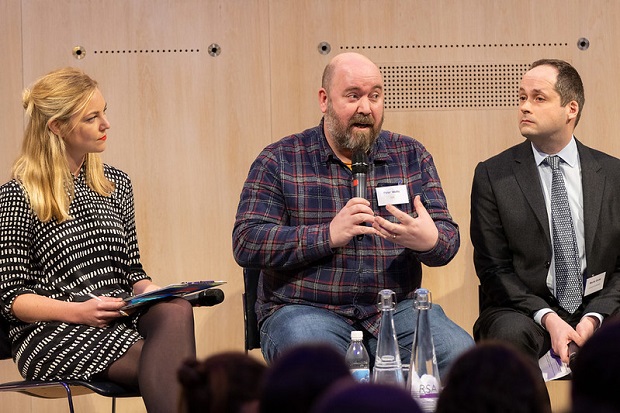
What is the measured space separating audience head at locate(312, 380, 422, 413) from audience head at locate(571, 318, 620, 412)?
0.14 m

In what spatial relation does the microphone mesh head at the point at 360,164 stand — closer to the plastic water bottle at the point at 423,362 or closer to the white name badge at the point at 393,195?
the white name badge at the point at 393,195

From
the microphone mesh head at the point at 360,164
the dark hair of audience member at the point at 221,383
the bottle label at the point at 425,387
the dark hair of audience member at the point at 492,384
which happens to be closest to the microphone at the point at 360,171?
the microphone mesh head at the point at 360,164

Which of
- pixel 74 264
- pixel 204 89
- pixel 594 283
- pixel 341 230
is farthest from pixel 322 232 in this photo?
pixel 204 89

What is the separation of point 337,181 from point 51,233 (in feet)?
3.63

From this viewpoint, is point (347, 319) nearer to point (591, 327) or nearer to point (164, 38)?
point (591, 327)

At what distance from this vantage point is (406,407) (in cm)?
72

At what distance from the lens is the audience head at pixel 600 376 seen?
734 millimetres

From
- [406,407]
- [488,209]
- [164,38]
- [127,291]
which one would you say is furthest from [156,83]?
[406,407]

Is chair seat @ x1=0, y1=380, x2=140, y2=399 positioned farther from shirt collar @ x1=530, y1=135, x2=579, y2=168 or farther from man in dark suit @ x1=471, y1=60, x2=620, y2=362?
shirt collar @ x1=530, y1=135, x2=579, y2=168

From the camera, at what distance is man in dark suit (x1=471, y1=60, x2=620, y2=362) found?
357 centimetres

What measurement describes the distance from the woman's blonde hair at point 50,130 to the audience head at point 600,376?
8.84 ft

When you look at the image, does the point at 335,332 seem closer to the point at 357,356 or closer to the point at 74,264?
the point at 357,356

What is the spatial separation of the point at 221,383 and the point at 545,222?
2.96m

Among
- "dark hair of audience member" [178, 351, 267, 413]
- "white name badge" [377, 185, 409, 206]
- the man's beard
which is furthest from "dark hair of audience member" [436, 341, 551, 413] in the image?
the man's beard
